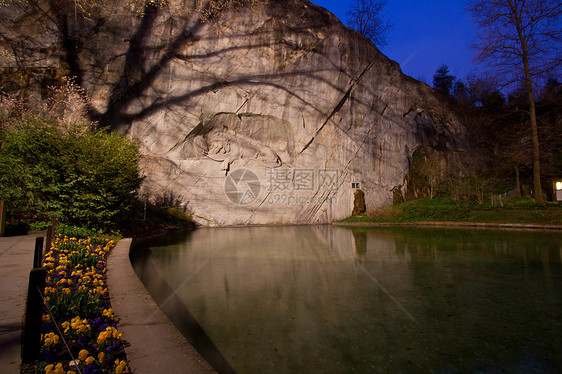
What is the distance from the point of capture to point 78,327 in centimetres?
241

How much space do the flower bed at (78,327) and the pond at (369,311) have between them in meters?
0.90

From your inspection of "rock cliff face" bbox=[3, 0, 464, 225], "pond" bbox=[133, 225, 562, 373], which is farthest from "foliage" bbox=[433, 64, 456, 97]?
"pond" bbox=[133, 225, 562, 373]

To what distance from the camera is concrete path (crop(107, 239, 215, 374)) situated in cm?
207

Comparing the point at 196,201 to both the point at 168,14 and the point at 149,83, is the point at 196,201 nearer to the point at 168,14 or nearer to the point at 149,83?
the point at 149,83

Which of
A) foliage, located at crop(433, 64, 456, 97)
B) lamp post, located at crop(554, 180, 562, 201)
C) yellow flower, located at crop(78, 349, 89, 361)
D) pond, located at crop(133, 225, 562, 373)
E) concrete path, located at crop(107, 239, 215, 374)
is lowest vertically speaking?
pond, located at crop(133, 225, 562, 373)

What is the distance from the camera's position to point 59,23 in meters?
17.5

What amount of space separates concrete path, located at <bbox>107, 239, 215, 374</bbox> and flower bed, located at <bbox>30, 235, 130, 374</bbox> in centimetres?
9

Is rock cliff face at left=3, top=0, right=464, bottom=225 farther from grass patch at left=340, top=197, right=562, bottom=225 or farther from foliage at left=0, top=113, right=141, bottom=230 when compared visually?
foliage at left=0, top=113, right=141, bottom=230

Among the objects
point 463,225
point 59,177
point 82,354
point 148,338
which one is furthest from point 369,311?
point 463,225

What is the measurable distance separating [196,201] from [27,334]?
1814 centimetres

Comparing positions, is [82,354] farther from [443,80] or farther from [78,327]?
[443,80]

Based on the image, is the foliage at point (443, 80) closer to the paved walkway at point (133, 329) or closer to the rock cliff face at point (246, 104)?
the rock cliff face at point (246, 104)

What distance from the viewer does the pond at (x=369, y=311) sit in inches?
109

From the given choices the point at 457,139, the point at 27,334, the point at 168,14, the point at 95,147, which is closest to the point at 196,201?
the point at 95,147
